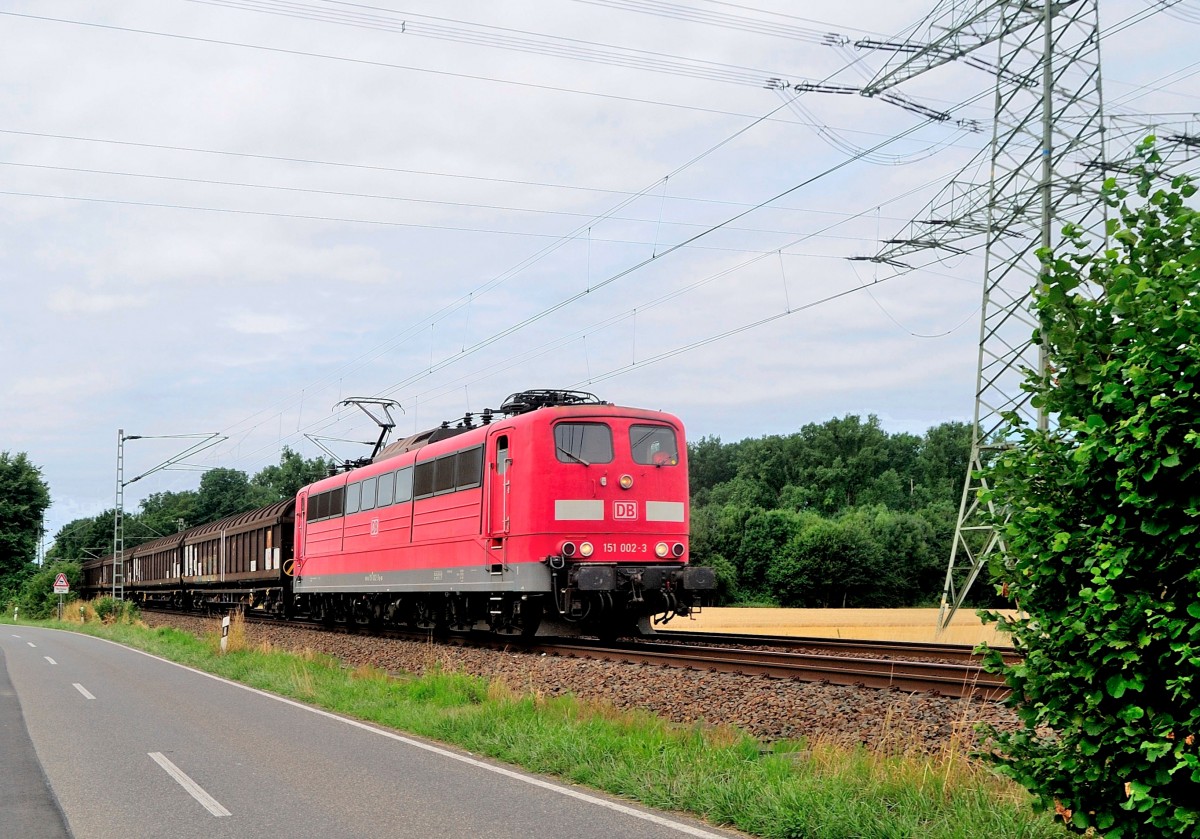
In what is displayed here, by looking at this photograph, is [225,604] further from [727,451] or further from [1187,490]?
[727,451]

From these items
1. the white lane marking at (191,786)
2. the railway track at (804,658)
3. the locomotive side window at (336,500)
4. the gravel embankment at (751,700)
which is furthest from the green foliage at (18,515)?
the white lane marking at (191,786)

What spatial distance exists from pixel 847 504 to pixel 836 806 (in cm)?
8870

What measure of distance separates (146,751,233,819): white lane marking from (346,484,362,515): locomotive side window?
592 inches

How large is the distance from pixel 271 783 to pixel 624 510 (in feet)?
32.0

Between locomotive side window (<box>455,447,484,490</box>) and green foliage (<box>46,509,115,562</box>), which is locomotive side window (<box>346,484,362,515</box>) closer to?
locomotive side window (<box>455,447,484,490</box>)

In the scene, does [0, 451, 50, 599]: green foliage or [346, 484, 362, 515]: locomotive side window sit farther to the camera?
[0, 451, 50, 599]: green foliage

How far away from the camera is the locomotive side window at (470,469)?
18297 mm

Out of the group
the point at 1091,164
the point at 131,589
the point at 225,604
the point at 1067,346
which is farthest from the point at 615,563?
the point at 131,589

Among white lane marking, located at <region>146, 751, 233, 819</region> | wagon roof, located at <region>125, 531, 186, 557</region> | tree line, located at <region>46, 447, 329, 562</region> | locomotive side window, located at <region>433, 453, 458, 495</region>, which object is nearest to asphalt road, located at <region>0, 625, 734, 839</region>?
white lane marking, located at <region>146, 751, 233, 819</region>

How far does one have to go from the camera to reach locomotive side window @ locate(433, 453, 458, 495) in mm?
19328

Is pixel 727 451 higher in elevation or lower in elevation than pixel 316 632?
higher

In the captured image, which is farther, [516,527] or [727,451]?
[727,451]

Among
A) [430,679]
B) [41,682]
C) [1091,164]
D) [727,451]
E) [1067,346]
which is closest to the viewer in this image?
[1067,346]

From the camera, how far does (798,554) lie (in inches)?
2501
